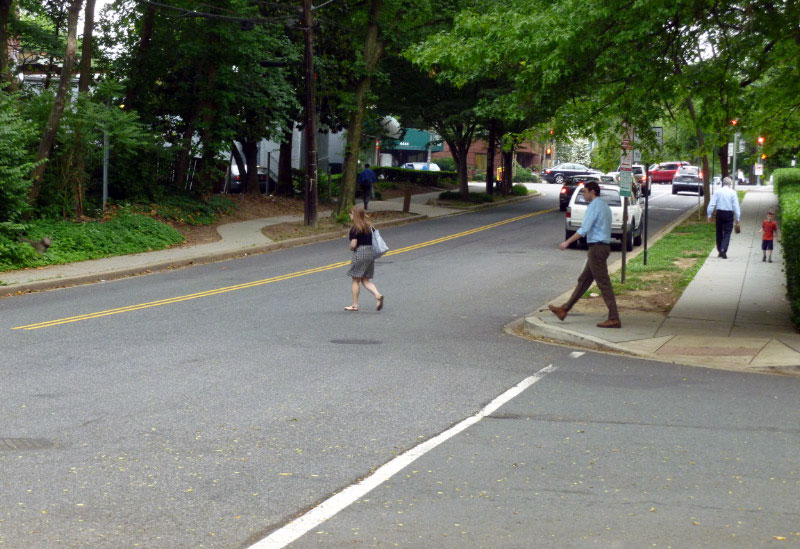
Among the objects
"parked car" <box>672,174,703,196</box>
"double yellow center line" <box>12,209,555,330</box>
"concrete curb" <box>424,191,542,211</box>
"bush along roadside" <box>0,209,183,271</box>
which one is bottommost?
"double yellow center line" <box>12,209,555,330</box>

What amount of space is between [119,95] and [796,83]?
17119 millimetres

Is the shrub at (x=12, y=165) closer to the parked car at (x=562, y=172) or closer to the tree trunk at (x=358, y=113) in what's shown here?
the tree trunk at (x=358, y=113)

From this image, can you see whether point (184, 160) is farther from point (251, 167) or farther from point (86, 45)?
point (251, 167)

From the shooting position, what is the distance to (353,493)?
5.61 metres

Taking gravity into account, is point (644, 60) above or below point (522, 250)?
above

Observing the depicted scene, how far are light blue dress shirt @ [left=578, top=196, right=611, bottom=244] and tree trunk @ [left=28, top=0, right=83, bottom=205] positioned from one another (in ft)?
42.4

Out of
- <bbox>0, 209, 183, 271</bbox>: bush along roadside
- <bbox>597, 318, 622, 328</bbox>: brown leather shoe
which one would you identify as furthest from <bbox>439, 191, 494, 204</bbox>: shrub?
<bbox>597, 318, 622, 328</bbox>: brown leather shoe

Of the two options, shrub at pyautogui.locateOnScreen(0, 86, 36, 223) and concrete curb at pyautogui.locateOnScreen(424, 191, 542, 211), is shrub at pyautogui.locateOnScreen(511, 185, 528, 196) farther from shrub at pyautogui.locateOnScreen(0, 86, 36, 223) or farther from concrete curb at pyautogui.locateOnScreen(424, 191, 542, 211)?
shrub at pyautogui.locateOnScreen(0, 86, 36, 223)

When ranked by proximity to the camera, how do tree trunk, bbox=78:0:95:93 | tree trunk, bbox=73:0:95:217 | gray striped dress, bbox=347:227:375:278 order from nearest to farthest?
gray striped dress, bbox=347:227:375:278 → tree trunk, bbox=78:0:95:93 → tree trunk, bbox=73:0:95:217

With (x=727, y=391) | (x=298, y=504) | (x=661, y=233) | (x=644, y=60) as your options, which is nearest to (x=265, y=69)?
(x=661, y=233)

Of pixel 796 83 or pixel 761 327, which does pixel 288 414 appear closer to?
pixel 761 327

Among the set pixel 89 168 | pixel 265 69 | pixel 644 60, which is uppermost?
pixel 265 69

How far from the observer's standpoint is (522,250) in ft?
78.2

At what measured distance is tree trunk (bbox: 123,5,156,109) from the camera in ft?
90.6
